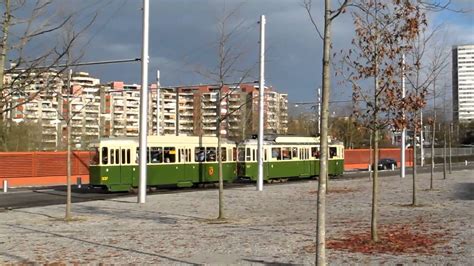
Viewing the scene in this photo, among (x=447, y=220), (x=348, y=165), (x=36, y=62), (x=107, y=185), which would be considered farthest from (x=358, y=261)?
(x=348, y=165)

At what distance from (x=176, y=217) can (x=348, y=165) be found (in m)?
53.4

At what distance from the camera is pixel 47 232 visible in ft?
51.1

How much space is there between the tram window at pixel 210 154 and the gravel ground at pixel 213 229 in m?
10.2

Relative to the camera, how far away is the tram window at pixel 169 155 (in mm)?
34219

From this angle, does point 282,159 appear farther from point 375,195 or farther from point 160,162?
point 375,195

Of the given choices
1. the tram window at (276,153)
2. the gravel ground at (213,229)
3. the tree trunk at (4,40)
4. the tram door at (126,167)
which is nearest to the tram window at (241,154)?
the tram window at (276,153)

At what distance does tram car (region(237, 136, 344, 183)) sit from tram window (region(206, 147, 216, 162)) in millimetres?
3178

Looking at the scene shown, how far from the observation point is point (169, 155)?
3434 cm

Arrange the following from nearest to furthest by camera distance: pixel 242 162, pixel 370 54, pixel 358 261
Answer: pixel 358 261, pixel 370 54, pixel 242 162

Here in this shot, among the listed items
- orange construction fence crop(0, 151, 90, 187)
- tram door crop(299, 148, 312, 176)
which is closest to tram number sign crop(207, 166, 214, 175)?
tram door crop(299, 148, 312, 176)

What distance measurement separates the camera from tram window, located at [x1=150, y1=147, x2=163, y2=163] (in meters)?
33.7

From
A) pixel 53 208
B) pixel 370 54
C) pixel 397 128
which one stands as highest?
pixel 370 54

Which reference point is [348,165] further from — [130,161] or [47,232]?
[47,232]

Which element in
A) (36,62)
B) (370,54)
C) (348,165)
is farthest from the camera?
(348,165)
